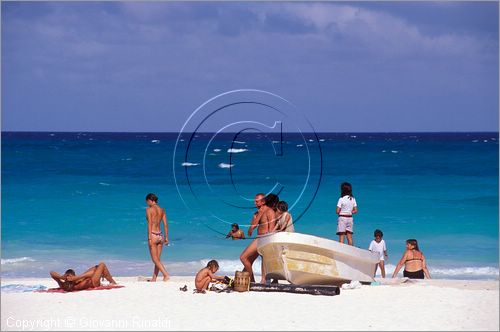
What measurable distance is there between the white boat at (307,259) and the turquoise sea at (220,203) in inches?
55.4

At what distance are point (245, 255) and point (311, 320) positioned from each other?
2.58m

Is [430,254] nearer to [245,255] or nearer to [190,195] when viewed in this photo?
[245,255]

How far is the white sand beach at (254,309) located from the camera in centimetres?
1073

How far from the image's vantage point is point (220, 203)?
31.0 meters

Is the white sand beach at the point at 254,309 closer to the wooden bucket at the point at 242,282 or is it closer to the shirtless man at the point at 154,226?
the wooden bucket at the point at 242,282

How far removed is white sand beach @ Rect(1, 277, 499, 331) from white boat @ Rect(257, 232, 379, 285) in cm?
34

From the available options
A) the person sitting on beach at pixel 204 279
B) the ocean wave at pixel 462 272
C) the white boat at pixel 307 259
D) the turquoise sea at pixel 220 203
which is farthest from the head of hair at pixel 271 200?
the ocean wave at pixel 462 272

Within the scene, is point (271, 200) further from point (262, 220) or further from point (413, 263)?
point (413, 263)

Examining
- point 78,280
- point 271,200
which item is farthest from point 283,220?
point 78,280

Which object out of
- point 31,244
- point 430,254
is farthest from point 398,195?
point 31,244

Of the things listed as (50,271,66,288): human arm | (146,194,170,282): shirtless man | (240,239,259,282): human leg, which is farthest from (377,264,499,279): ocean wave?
A: (50,271,66,288): human arm

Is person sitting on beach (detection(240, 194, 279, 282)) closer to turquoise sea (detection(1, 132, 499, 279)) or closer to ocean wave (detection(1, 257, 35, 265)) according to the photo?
turquoise sea (detection(1, 132, 499, 279))

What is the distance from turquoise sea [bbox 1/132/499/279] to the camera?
20.4 m

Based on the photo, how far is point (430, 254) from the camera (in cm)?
2081
